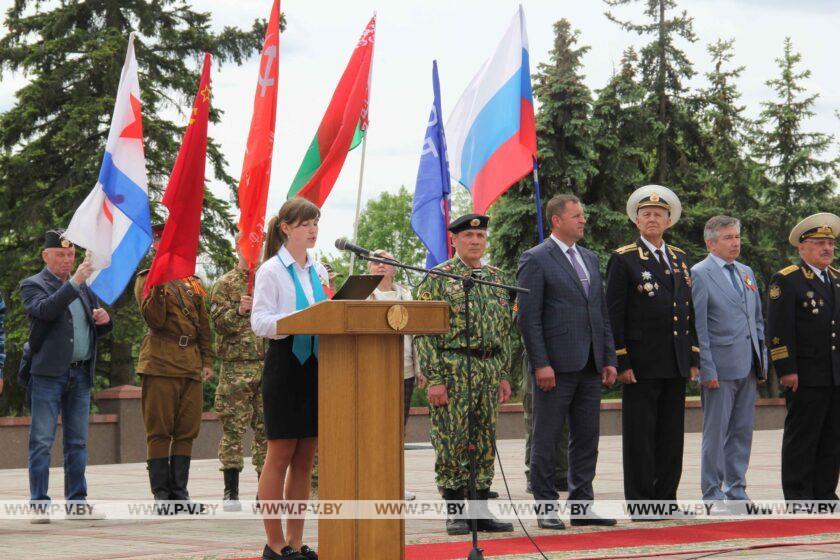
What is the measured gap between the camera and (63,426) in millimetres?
9352

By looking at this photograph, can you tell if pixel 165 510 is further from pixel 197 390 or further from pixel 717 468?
pixel 717 468

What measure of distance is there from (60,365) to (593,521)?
406 centimetres

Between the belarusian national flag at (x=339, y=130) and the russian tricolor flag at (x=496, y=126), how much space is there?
3.33 feet

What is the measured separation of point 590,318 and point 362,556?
3.53 metres

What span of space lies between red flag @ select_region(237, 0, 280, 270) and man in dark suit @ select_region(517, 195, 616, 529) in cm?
210

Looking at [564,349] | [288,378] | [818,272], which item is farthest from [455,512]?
[818,272]

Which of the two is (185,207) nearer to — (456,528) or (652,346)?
(456,528)

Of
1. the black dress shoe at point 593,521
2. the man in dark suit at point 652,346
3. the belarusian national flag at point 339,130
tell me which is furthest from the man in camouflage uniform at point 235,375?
the man in dark suit at point 652,346

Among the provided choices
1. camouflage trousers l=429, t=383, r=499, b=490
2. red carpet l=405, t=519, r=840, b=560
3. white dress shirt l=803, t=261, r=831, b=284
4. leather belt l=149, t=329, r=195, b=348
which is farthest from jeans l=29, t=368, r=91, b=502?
white dress shirt l=803, t=261, r=831, b=284

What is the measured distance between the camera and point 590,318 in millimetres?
8781

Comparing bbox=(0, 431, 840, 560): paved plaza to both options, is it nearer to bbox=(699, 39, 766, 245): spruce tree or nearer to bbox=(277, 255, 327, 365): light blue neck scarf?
bbox=(277, 255, 327, 365): light blue neck scarf

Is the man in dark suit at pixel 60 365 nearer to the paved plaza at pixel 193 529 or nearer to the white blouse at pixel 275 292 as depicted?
the paved plaza at pixel 193 529

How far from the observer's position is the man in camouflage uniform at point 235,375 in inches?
384

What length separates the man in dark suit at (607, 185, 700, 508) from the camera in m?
9.13
